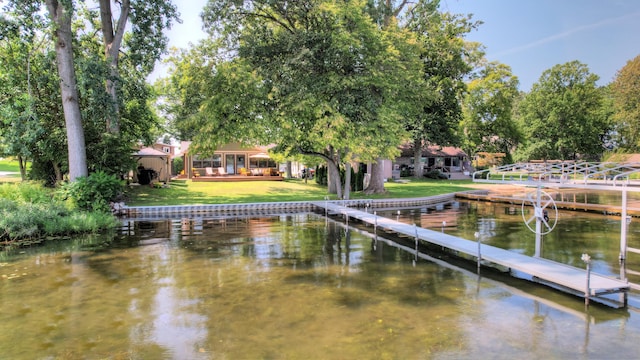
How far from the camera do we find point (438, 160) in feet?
131

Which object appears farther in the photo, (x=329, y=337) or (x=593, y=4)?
(x=593, y=4)

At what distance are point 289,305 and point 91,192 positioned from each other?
10.7m

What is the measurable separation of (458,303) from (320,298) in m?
2.09

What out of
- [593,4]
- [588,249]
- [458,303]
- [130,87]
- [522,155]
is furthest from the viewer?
[522,155]

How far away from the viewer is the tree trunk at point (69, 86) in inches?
544

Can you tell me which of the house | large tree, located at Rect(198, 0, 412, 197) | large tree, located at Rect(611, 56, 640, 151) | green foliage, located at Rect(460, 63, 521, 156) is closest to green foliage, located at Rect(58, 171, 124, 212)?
large tree, located at Rect(198, 0, 412, 197)

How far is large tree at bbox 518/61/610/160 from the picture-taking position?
42.1 metres

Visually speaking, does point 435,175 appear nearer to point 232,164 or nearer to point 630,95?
point 630,95

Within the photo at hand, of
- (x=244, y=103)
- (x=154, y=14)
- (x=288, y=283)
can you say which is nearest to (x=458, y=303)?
(x=288, y=283)

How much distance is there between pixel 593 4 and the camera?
41875 mm

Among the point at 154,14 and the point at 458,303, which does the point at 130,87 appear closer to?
the point at 154,14

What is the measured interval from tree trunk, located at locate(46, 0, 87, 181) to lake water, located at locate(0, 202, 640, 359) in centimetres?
517

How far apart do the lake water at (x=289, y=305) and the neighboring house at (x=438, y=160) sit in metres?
27.3

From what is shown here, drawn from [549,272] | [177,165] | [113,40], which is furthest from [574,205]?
[177,165]
